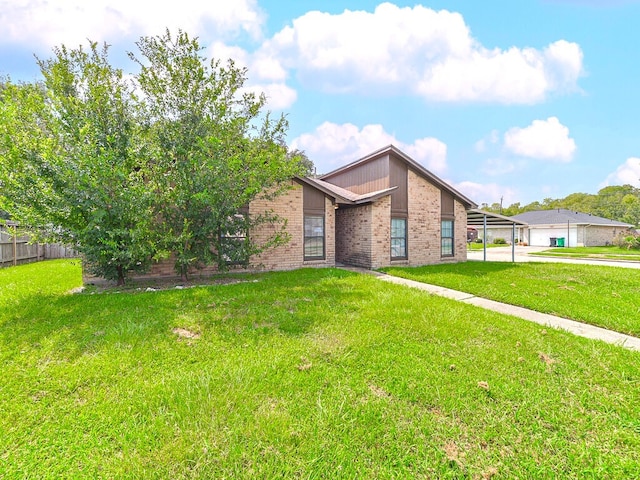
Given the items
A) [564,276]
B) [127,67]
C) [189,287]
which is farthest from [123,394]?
[564,276]

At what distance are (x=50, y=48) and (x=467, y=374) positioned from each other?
39.4 ft

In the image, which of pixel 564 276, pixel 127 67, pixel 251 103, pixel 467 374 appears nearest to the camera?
pixel 467 374

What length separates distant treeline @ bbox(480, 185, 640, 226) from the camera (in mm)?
43594

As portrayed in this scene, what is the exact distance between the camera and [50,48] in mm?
7621

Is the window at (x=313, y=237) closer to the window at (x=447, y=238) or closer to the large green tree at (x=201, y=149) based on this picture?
the large green tree at (x=201, y=149)

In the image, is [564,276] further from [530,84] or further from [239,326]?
[239,326]

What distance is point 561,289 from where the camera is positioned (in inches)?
307

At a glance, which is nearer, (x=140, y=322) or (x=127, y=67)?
(x=140, y=322)

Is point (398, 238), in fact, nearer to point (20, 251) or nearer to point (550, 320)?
point (550, 320)

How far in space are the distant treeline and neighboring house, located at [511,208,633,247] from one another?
4346mm

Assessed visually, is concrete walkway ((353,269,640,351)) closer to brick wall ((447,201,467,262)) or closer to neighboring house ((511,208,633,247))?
brick wall ((447,201,467,262))

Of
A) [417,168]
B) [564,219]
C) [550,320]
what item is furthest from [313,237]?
[564,219]

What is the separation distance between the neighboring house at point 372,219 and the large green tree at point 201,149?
1980mm

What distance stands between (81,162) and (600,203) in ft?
232
